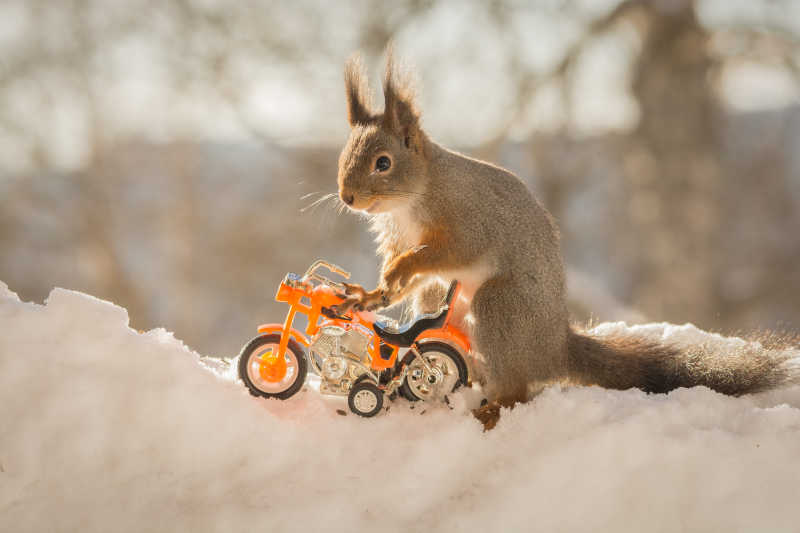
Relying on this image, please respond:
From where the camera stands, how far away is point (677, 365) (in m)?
1.28

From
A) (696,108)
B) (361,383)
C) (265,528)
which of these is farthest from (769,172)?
(265,528)

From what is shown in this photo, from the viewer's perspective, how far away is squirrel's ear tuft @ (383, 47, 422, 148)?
1.23m

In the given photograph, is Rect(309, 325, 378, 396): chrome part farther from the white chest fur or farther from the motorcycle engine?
the white chest fur

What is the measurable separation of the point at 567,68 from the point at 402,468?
3.43m

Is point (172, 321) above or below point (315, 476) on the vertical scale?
above

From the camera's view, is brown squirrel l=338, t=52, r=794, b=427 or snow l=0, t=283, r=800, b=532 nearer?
snow l=0, t=283, r=800, b=532

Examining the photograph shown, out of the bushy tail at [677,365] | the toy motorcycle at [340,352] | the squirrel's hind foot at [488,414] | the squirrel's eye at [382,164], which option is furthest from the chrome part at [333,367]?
the bushy tail at [677,365]

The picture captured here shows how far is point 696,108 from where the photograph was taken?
3969 millimetres

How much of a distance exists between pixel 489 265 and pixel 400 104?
0.34m

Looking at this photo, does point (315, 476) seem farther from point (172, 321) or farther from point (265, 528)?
point (172, 321)

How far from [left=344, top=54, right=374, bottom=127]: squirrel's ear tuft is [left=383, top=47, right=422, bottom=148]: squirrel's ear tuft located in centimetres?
6

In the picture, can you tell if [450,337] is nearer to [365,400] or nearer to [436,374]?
[436,374]

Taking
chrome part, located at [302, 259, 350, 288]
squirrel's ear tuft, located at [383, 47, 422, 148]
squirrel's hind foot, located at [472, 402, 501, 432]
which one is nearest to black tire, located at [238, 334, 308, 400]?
chrome part, located at [302, 259, 350, 288]

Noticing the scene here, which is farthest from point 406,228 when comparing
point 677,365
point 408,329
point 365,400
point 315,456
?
point 677,365
